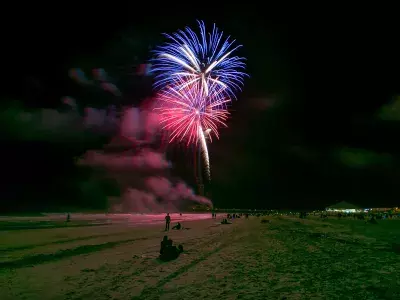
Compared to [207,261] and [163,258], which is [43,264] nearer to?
[163,258]

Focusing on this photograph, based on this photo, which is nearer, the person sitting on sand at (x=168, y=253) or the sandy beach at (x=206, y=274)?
the sandy beach at (x=206, y=274)

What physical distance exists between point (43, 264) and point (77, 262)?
1.44 metres

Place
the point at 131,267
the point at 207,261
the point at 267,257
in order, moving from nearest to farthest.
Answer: the point at 131,267 → the point at 207,261 → the point at 267,257

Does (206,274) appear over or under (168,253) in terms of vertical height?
under

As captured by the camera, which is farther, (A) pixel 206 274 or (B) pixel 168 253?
(B) pixel 168 253

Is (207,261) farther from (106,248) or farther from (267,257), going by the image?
(106,248)

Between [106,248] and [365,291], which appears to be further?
[106,248]

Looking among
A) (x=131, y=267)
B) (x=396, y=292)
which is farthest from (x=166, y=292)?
(x=396, y=292)

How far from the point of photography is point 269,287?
877 centimetres

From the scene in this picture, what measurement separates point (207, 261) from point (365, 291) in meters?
6.54

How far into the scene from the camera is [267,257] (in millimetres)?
14062

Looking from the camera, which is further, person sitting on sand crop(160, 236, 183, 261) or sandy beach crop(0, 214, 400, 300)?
person sitting on sand crop(160, 236, 183, 261)

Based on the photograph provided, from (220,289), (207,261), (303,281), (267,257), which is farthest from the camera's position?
(267,257)

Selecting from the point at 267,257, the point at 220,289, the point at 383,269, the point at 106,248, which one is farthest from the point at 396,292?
the point at 106,248
